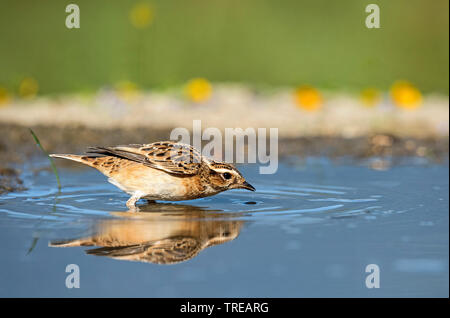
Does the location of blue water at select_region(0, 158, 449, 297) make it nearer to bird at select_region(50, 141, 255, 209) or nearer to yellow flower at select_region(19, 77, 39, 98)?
bird at select_region(50, 141, 255, 209)

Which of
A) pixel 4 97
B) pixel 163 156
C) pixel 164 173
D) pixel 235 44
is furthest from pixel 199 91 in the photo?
pixel 164 173

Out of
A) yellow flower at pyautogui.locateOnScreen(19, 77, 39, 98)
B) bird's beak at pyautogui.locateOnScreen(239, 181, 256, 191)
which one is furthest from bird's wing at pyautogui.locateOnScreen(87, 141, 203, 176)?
yellow flower at pyautogui.locateOnScreen(19, 77, 39, 98)

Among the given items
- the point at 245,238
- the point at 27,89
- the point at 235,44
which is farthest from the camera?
the point at 235,44

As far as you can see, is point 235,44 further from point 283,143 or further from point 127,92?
point 283,143

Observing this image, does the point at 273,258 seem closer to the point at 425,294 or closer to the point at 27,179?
the point at 425,294

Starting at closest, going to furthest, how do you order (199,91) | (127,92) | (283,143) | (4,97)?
(283,143) < (199,91) < (127,92) < (4,97)

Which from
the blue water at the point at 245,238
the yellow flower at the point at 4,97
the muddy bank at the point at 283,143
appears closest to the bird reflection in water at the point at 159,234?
the blue water at the point at 245,238

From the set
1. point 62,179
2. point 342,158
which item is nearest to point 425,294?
point 62,179

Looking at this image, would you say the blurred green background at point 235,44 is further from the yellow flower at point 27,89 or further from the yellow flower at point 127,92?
the yellow flower at point 127,92
